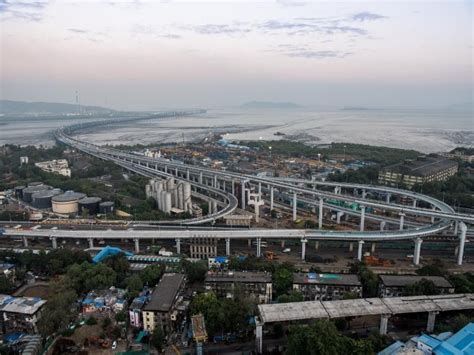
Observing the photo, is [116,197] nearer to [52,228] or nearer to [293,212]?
[52,228]

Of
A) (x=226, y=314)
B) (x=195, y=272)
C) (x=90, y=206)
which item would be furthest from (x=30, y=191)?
(x=226, y=314)

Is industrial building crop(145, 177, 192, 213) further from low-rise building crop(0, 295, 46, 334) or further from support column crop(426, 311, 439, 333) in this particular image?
support column crop(426, 311, 439, 333)

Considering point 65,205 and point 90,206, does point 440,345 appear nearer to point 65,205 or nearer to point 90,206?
point 90,206

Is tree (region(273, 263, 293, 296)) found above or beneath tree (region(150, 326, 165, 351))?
→ above

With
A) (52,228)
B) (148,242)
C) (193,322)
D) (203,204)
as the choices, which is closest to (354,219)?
(203,204)

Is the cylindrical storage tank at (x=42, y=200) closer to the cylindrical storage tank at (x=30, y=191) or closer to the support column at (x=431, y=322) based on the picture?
the cylindrical storage tank at (x=30, y=191)

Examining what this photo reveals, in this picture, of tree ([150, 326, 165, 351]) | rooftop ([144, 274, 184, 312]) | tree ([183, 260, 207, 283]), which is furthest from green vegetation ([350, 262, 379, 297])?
tree ([150, 326, 165, 351])

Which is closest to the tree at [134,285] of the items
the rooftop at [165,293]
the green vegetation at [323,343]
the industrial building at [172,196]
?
the rooftop at [165,293]
